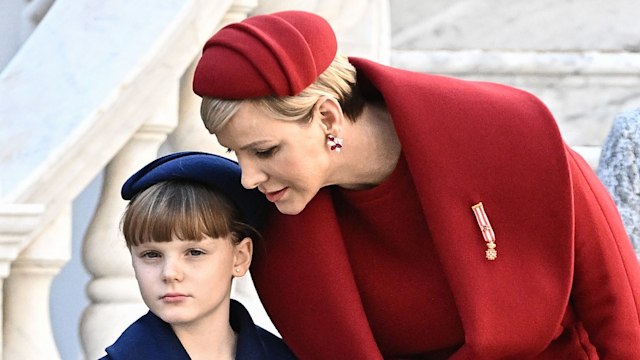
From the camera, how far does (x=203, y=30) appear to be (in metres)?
4.02

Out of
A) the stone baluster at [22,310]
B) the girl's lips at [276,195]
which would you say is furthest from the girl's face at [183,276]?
the stone baluster at [22,310]

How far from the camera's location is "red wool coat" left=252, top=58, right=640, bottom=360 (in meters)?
3.29

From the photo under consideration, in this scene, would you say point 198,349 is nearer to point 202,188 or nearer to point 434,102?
point 202,188

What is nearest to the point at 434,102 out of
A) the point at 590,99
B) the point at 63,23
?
the point at 63,23

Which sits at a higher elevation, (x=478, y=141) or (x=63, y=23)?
(x=63, y=23)

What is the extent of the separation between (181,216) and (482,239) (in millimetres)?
542

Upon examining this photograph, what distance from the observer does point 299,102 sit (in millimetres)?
3182

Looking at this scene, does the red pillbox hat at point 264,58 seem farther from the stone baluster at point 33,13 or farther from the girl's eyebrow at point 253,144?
the stone baluster at point 33,13

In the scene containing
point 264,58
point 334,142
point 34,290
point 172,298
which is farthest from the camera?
point 34,290

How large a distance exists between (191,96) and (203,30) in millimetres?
183

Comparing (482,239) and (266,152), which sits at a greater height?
(266,152)

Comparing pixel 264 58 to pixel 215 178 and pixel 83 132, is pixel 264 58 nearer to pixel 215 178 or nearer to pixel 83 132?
pixel 215 178

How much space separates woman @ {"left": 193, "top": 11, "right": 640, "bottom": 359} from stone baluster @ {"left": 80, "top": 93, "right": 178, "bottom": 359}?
61cm

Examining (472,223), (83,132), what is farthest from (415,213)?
(83,132)
